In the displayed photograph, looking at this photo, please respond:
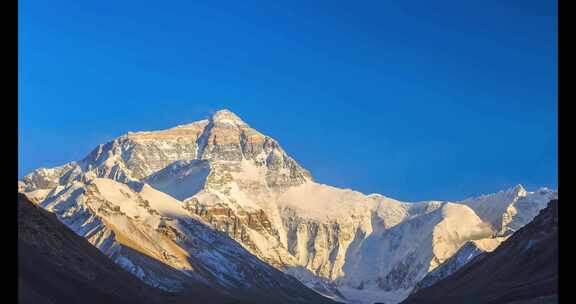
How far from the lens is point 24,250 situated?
169500 mm

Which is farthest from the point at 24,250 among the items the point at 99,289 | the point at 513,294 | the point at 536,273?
the point at 536,273
